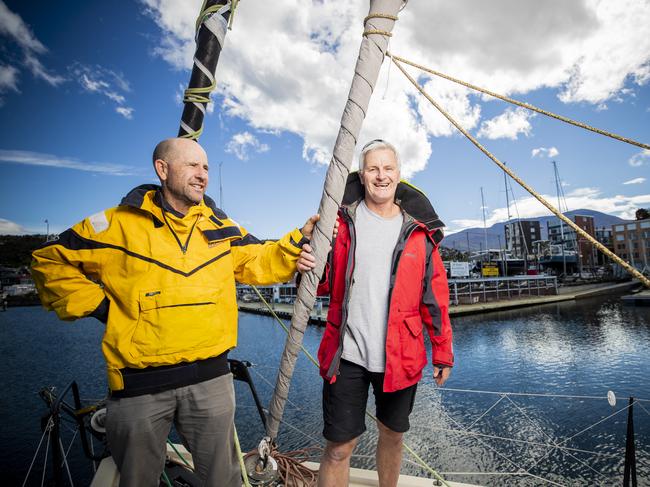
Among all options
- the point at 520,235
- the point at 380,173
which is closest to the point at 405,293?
the point at 380,173

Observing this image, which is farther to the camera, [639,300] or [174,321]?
[639,300]

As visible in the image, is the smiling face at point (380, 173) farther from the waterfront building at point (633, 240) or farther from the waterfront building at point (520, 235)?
the waterfront building at point (520, 235)

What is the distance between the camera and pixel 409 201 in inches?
75.8

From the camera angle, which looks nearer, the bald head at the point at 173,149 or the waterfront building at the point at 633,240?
the bald head at the point at 173,149

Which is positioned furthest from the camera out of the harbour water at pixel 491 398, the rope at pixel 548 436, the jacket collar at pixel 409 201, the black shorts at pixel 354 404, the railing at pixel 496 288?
the railing at pixel 496 288

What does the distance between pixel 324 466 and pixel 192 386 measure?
80 cm

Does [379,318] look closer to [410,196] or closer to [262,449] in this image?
[410,196]

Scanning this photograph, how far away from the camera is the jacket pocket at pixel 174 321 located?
4.70 feet

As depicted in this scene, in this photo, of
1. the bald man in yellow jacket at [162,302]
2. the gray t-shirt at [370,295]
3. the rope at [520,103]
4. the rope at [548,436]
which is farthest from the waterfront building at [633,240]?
the bald man in yellow jacket at [162,302]

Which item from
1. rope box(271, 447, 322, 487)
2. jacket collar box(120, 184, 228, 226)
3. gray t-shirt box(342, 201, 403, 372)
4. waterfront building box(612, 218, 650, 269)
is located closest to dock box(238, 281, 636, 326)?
rope box(271, 447, 322, 487)

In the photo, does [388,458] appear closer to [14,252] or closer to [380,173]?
[380,173]

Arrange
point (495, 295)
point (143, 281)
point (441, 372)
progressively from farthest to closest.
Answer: point (495, 295)
point (441, 372)
point (143, 281)

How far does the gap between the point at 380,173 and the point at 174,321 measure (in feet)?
4.14

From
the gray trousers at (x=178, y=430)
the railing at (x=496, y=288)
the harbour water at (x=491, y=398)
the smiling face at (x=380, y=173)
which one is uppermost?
the smiling face at (x=380, y=173)
